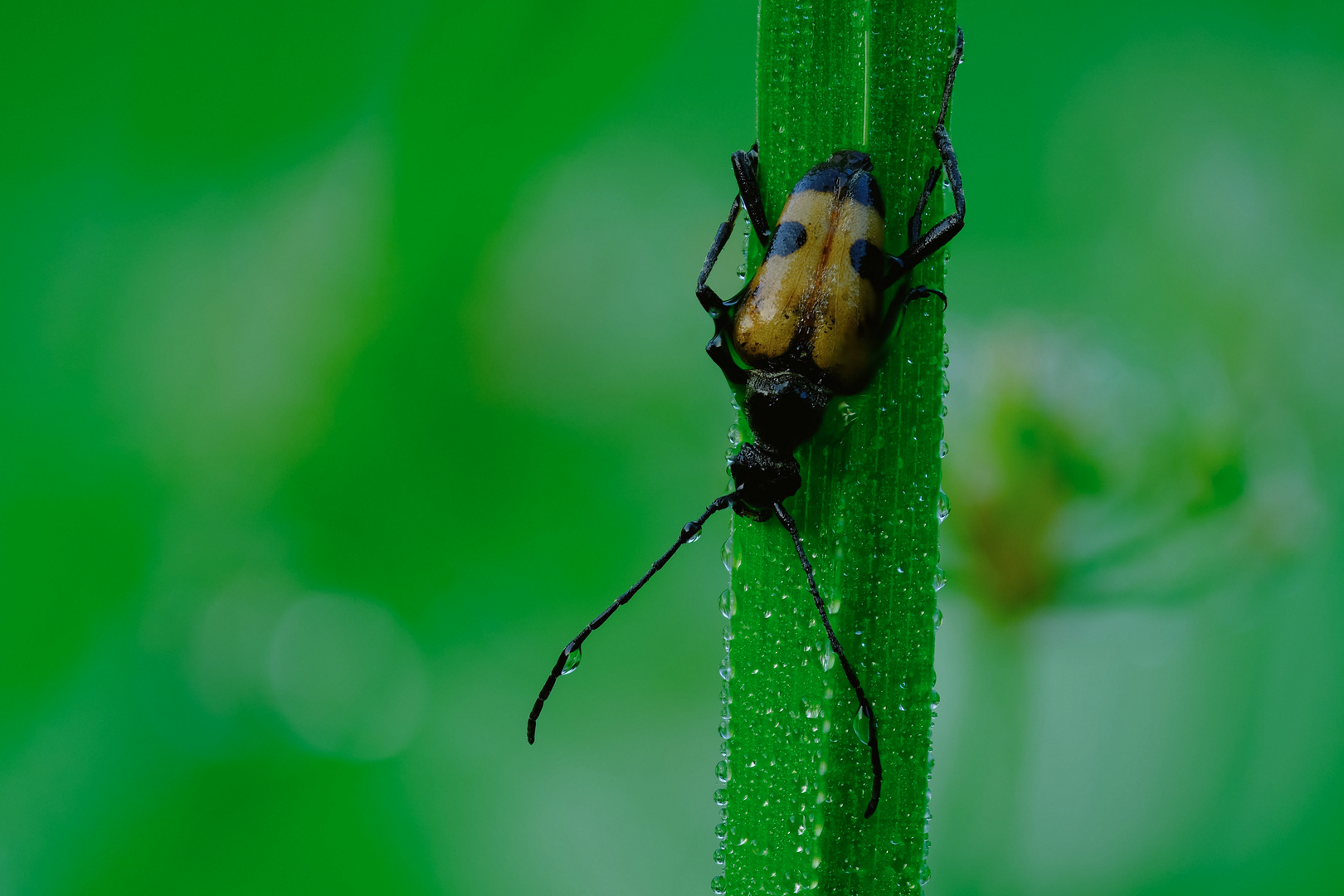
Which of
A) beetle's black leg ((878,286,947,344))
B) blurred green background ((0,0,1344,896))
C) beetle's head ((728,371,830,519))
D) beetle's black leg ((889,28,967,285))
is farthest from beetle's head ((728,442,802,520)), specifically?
blurred green background ((0,0,1344,896))

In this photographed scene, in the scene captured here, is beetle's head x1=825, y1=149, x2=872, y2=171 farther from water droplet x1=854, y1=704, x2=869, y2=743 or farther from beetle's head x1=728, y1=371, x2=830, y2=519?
water droplet x1=854, y1=704, x2=869, y2=743

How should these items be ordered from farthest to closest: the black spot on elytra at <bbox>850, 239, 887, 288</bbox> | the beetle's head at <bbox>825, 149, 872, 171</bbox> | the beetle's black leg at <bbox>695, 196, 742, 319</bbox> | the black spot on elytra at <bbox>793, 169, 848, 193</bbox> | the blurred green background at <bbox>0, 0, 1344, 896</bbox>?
the blurred green background at <bbox>0, 0, 1344, 896</bbox>
the beetle's black leg at <bbox>695, 196, 742, 319</bbox>
the black spot on elytra at <bbox>850, 239, 887, 288</bbox>
the black spot on elytra at <bbox>793, 169, 848, 193</bbox>
the beetle's head at <bbox>825, 149, 872, 171</bbox>

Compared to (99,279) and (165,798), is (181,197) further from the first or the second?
(165,798)

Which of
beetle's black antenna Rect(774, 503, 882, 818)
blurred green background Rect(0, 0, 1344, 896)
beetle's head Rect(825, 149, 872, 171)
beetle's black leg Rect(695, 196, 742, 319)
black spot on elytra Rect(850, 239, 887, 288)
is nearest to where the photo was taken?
beetle's black antenna Rect(774, 503, 882, 818)

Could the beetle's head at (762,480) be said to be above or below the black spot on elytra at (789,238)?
below

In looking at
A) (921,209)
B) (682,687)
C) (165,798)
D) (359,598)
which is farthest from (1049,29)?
(165,798)

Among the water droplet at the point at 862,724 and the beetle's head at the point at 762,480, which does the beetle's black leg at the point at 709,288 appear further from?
the water droplet at the point at 862,724

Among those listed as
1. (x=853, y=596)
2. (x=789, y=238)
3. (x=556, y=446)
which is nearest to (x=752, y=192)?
(x=789, y=238)

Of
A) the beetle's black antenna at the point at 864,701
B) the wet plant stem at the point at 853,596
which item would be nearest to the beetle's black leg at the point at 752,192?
the wet plant stem at the point at 853,596
